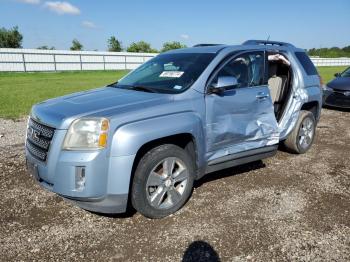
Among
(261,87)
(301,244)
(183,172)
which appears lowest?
(301,244)

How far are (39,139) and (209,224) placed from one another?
6.55 feet

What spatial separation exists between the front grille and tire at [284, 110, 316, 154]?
4187 millimetres

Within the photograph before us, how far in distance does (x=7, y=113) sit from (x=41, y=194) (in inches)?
252

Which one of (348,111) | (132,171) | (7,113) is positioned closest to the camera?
(132,171)

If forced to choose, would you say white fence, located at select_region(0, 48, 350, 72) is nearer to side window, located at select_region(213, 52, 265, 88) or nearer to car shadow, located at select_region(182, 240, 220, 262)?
side window, located at select_region(213, 52, 265, 88)

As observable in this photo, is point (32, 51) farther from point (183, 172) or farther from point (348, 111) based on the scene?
point (183, 172)

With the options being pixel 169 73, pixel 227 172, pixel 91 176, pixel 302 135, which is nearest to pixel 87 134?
pixel 91 176

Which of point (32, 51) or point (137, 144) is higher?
point (32, 51)

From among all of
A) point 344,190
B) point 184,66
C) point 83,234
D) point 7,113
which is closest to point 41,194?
point 83,234

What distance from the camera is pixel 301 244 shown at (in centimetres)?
339

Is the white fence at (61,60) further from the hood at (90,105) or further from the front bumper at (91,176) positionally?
the front bumper at (91,176)

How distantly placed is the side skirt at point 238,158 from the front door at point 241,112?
0.19 ft

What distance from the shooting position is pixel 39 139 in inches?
143

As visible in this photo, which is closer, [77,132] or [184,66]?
[77,132]
